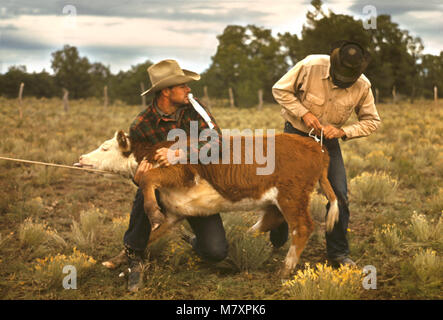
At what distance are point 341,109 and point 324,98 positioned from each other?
0.73 feet

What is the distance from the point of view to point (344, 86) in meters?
3.86

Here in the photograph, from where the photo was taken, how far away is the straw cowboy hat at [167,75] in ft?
11.7

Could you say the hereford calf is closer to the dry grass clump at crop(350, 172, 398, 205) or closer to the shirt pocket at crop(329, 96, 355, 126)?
the shirt pocket at crop(329, 96, 355, 126)

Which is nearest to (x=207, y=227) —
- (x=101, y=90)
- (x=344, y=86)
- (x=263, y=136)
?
(x=263, y=136)

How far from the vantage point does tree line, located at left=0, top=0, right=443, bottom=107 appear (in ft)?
93.5

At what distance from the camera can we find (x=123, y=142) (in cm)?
360

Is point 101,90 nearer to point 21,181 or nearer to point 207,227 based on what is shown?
point 21,181

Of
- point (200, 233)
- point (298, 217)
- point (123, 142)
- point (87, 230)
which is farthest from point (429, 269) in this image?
point (87, 230)

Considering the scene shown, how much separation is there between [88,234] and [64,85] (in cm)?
4283

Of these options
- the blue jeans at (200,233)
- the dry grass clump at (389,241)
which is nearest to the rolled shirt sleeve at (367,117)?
the dry grass clump at (389,241)

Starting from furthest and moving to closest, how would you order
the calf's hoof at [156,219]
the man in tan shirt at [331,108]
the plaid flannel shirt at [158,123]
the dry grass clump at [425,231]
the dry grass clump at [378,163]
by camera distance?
the dry grass clump at [378,163], the dry grass clump at [425,231], the man in tan shirt at [331,108], the plaid flannel shirt at [158,123], the calf's hoof at [156,219]

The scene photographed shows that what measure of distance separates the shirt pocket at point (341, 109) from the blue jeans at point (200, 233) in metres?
1.71
